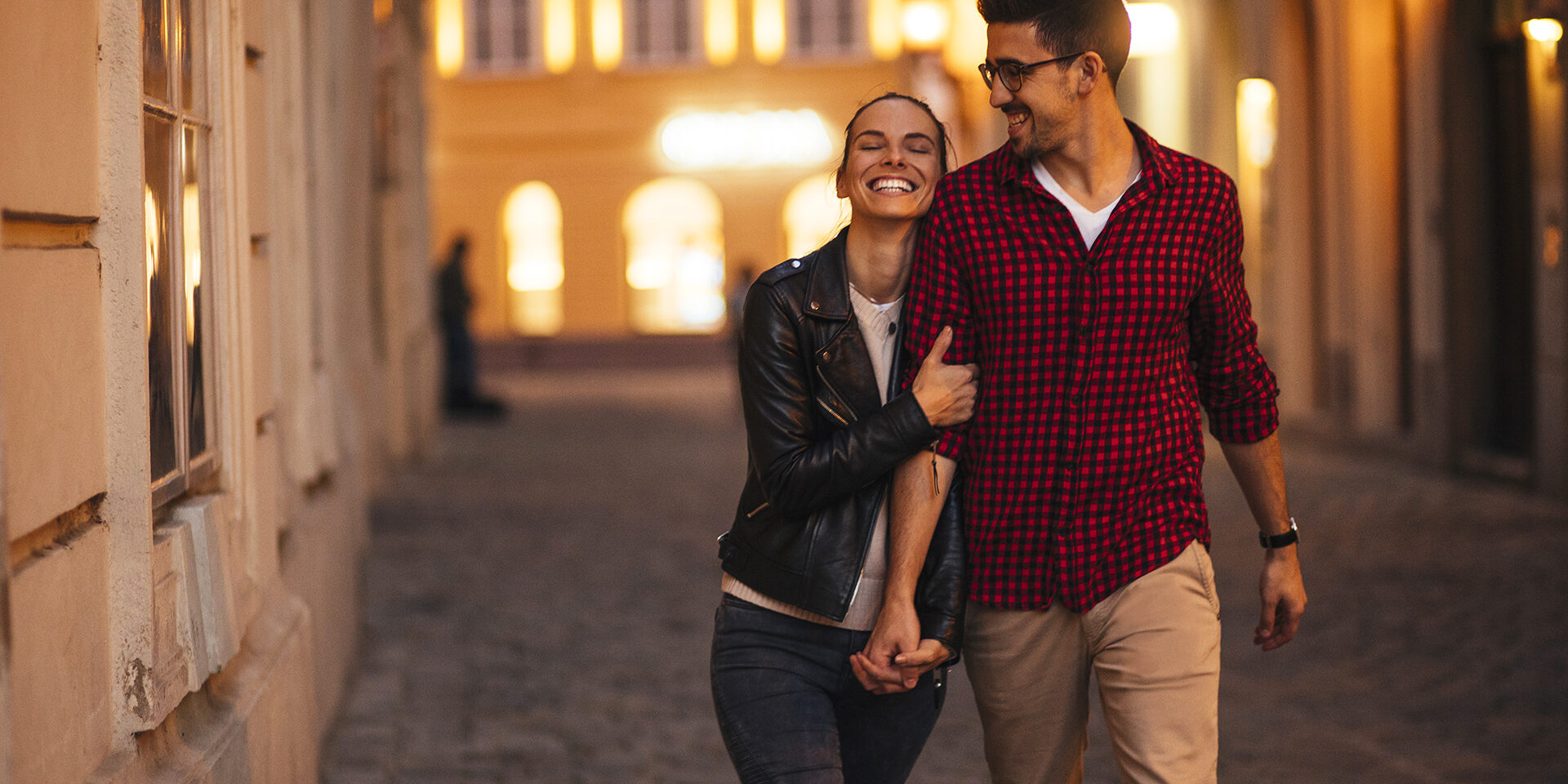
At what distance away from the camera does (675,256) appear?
36.6 metres

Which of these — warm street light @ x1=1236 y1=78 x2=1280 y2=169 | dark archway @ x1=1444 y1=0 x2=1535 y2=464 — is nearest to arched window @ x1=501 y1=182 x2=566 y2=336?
warm street light @ x1=1236 y1=78 x2=1280 y2=169

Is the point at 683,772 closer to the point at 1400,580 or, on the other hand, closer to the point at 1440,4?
the point at 1400,580

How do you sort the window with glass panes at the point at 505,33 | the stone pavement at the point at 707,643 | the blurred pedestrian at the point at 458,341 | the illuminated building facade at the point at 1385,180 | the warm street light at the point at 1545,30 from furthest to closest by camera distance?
the window with glass panes at the point at 505,33 → the blurred pedestrian at the point at 458,341 → the illuminated building facade at the point at 1385,180 → the warm street light at the point at 1545,30 → the stone pavement at the point at 707,643

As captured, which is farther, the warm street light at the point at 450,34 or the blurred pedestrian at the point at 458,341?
the warm street light at the point at 450,34

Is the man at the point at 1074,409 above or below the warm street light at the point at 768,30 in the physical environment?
below

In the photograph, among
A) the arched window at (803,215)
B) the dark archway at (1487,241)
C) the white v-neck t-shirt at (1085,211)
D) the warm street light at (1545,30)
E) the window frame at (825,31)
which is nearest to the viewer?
the white v-neck t-shirt at (1085,211)

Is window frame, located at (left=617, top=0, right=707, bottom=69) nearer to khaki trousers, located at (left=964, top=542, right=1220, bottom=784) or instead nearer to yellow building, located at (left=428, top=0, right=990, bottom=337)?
yellow building, located at (left=428, top=0, right=990, bottom=337)

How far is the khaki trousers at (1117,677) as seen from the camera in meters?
3.01

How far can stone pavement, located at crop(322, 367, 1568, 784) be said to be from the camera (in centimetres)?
559

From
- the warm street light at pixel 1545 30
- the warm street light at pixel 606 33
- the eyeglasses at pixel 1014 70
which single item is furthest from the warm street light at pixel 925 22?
the eyeglasses at pixel 1014 70

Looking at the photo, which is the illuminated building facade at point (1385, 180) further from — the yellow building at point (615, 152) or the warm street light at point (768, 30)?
the warm street light at point (768, 30)

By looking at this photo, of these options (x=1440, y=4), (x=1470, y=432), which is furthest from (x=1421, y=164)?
(x=1470, y=432)

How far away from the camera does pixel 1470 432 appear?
498 inches

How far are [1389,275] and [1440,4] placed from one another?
7.29 feet
